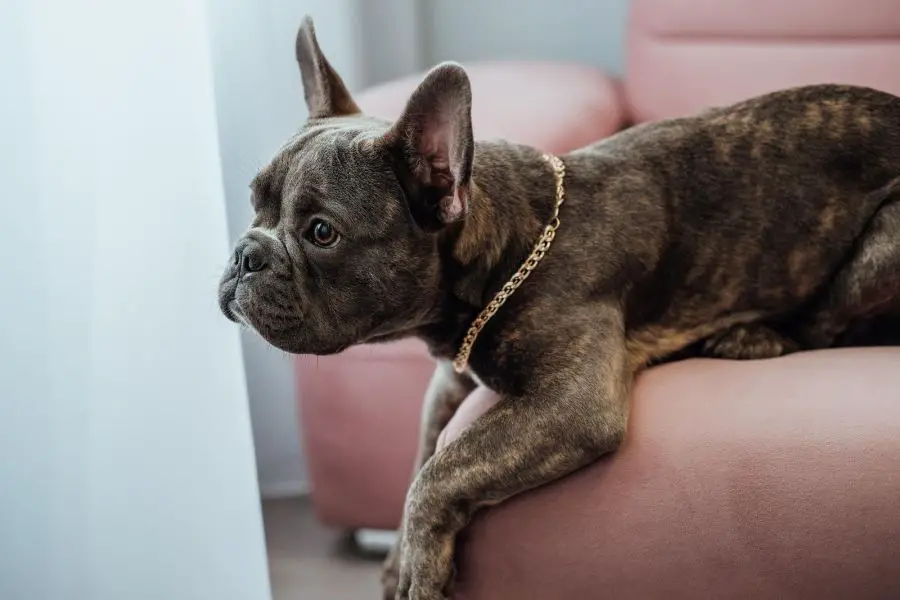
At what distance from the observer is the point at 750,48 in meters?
1.96

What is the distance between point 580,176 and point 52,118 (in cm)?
67

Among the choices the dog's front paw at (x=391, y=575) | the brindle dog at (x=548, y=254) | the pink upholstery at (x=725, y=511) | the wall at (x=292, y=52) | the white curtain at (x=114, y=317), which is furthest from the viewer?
the wall at (x=292, y=52)

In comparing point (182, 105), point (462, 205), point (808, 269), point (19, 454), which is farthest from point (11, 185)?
point (808, 269)

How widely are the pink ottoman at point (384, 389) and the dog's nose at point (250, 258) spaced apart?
0.54 meters

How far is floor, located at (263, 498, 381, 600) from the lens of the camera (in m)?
1.91

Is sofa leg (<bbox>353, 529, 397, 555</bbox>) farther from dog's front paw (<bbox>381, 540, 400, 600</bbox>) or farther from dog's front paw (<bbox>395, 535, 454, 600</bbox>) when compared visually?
dog's front paw (<bbox>395, 535, 454, 600</bbox>)

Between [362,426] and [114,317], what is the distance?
51 cm

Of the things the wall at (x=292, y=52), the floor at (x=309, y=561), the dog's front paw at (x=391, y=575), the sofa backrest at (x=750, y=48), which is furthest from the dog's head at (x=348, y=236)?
the sofa backrest at (x=750, y=48)

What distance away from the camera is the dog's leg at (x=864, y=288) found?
1.34 meters

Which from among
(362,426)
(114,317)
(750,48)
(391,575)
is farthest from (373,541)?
(750,48)

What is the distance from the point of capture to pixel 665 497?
1.09m

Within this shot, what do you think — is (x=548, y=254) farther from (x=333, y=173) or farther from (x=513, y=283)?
(x=333, y=173)

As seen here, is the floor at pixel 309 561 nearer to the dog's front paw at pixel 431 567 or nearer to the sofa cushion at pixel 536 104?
the dog's front paw at pixel 431 567

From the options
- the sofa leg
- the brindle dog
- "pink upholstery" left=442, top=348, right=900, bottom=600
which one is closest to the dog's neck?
the brindle dog
